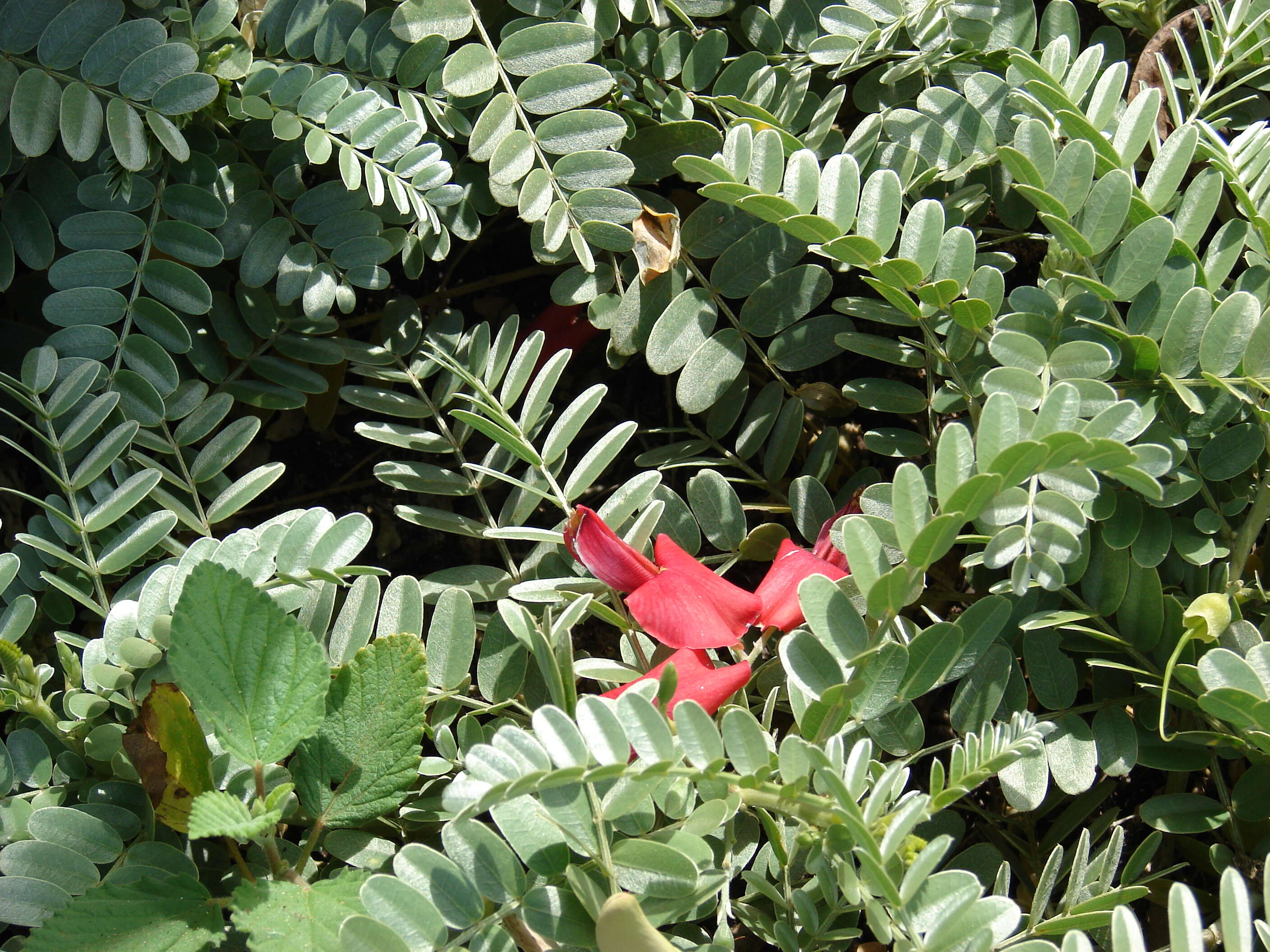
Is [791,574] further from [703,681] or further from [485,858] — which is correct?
[485,858]

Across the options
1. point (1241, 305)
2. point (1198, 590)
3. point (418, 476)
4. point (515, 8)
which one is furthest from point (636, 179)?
point (1198, 590)

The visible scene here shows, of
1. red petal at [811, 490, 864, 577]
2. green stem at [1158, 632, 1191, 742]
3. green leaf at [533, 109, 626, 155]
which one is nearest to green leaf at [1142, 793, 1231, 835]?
green stem at [1158, 632, 1191, 742]

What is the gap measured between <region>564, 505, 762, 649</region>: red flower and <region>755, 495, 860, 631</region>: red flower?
0.01m

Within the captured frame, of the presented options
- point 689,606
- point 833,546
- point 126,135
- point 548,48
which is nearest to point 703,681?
point 689,606

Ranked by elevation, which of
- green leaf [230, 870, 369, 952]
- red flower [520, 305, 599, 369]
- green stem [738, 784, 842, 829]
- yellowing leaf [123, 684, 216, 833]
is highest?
red flower [520, 305, 599, 369]

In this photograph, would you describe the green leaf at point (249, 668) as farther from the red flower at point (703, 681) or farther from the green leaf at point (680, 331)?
the green leaf at point (680, 331)

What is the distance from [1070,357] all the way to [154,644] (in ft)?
3.04

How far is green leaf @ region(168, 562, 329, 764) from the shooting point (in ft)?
2.80

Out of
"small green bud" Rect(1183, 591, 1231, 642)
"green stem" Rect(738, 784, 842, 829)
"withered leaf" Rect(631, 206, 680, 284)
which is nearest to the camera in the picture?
"green stem" Rect(738, 784, 842, 829)

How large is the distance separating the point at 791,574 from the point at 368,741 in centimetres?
44

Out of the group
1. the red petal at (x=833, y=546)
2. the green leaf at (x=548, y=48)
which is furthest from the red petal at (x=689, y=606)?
the green leaf at (x=548, y=48)

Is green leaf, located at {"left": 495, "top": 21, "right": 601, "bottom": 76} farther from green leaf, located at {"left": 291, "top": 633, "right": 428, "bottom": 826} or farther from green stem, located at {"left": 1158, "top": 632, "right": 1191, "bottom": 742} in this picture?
green stem, located at {"left": 1158, "top": 632, "right": 1191, "bottom": 742}

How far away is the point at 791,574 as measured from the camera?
1.01 m

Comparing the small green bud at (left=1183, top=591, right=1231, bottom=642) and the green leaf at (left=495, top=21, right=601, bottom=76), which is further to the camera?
the green leaf at (left=495, top=21, right=601, bottom=76)
